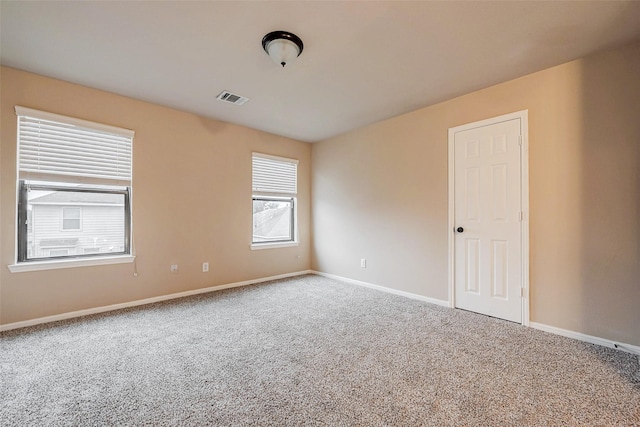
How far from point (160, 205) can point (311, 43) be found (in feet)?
8.84

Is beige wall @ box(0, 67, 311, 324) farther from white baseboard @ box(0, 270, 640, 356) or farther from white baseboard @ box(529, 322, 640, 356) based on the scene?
white baseboard @ box(529, 322, 640, 356)

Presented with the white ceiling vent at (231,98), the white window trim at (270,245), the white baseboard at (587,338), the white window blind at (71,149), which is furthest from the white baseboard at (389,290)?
the white window blind at (71,149)

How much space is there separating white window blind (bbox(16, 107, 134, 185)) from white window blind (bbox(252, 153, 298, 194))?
1.76 meters

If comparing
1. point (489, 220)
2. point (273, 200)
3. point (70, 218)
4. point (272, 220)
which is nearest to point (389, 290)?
point (489, 220)

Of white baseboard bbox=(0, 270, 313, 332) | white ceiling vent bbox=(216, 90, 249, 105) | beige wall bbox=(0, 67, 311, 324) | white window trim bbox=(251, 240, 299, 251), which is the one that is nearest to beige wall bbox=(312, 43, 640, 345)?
white window trim bbox=(251, 240, 299, 251)

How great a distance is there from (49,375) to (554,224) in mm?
4248

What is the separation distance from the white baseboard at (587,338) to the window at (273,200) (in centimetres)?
360

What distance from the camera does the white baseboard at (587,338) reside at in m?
2.24

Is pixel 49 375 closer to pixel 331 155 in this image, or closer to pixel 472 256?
pixel 472 256

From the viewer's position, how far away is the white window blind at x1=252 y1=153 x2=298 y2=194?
4.59 meters

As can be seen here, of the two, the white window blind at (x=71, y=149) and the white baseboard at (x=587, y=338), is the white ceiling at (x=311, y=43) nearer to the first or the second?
the white window blind at (x=71, y=149)

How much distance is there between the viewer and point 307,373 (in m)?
1.95

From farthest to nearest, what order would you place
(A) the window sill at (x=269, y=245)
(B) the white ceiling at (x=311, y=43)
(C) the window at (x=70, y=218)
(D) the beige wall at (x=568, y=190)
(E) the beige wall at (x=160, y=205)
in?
(A) the window sill at (x=269, y=245) → (C) the window at (x=70, y=218) → (E) the beige wall at (x=160, y=205) → (D) the beige wall at (x=568, y=190) → (B) the white ceiling at (x=311, y=43)

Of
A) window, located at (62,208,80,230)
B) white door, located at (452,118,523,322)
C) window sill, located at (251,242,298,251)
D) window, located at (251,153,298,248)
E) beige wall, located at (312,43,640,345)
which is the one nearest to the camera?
beige wall, located at (312,43,640,345)
